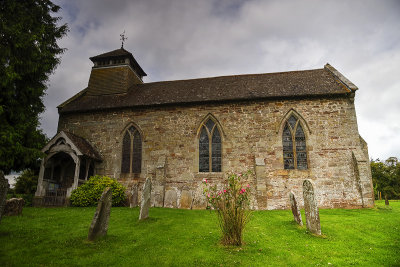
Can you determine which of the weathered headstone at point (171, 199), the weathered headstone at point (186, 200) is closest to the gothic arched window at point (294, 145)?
the weathered headstone at point (186, 200)

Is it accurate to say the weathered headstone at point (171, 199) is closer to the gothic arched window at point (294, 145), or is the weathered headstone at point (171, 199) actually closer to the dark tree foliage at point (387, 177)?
the gothic arched window at point (294, 145)

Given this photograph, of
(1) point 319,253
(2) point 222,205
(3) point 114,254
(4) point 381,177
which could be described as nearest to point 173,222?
(2) point 222,205

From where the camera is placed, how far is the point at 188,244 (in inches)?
298

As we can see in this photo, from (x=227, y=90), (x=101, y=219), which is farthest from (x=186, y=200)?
(x=227, y=90)

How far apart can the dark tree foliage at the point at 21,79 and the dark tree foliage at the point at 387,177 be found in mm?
50849

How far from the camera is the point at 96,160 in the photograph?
699 inches

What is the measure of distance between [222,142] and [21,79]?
41.0 ft

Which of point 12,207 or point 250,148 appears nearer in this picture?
point 12,207

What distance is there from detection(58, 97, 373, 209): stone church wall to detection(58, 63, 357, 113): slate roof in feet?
1.69

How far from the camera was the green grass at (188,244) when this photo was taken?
632cm

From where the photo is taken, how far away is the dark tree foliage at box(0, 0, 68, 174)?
1348 cm

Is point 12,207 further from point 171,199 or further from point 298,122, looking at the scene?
point 298,122

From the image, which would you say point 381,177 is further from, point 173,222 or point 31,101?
point 31,101

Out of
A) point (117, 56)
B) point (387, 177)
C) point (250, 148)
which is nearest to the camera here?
point (250, 148)
